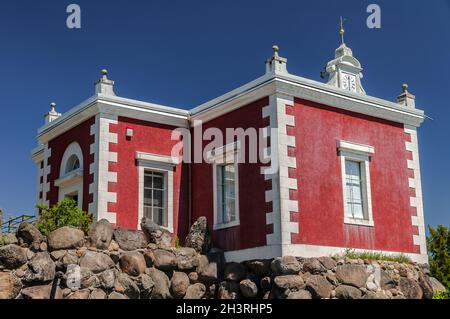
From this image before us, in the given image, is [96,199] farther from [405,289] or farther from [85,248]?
[405,289]

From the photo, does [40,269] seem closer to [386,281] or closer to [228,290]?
[228,290]

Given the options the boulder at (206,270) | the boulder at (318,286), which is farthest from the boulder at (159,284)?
the boulder at (318,286)

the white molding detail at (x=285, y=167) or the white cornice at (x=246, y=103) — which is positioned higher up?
the white cornice at (x=246, y=103)

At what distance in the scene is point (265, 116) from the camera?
608 inches

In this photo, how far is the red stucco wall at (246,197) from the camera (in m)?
15.1

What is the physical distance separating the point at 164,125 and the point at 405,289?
703 cm

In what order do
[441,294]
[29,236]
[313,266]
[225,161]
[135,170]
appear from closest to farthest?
[29,236] < [313,266] < [225,161] < [441,294] < [135,170]

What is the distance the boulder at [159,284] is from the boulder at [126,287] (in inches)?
19.1

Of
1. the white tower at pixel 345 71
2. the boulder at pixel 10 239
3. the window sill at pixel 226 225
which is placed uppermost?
the white tower at pixel 345 71

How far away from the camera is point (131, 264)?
14.1m

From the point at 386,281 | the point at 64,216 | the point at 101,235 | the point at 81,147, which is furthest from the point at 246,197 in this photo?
the point at 81,147

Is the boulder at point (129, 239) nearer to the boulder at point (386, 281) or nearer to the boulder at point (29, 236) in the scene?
the boulder at point (29, 236)

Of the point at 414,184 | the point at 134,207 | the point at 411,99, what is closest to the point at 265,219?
the point at 134,207

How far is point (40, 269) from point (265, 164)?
5264 millimetres
